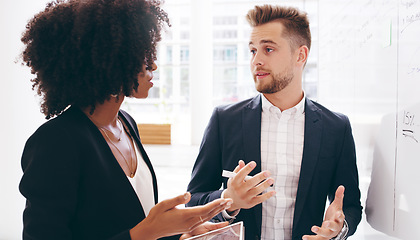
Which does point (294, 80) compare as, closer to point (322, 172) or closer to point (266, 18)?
point (266, 18)

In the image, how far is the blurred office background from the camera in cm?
169

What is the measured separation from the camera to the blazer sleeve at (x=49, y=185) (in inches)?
34.6

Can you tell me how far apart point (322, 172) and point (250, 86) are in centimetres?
654

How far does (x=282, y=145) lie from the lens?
1671 mm

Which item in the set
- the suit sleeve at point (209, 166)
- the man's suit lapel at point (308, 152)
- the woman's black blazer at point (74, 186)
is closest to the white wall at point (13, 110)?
the suit sleeve at point (209, 166)

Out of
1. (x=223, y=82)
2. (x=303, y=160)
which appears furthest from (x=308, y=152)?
(x=223, y=82)

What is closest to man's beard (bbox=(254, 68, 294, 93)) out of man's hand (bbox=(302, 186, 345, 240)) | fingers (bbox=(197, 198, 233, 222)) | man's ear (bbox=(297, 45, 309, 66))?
man's ear (bbox=(297, 45, 309, 66))

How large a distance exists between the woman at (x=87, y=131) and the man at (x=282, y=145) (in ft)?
1.92

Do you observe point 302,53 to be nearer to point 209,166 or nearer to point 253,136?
point 253,136

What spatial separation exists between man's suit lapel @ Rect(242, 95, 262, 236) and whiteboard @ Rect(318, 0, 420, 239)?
A: 53 cm

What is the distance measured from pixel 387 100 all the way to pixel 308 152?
15.8 inches

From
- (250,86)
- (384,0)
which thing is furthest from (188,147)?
(384,0)

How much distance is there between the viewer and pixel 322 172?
5.17ft

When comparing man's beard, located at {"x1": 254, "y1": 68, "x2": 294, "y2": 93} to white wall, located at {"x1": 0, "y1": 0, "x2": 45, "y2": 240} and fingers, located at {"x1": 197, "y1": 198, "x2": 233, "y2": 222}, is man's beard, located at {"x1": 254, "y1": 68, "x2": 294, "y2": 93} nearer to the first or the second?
fingers, located at {"x1": 197, "y1": 198, "x2": 233, "y2": 222}
